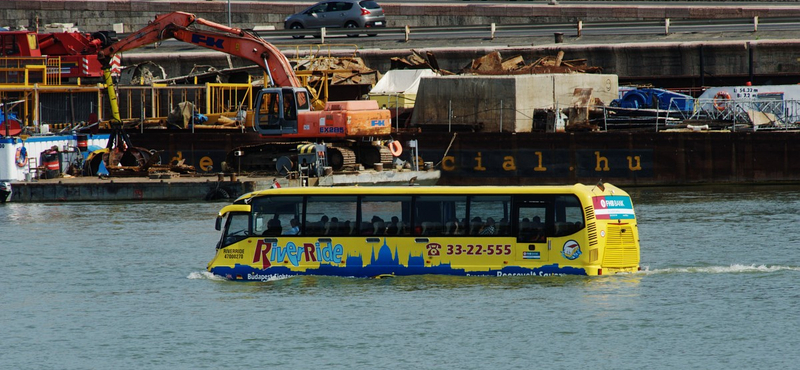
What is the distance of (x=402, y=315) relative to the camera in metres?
21.7

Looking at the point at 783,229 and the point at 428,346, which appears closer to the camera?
the point at 428,346

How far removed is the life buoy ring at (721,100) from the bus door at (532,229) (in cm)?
2484

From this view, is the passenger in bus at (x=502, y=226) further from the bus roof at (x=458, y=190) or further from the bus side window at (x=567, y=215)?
the bus side window at (x=567, y=215)

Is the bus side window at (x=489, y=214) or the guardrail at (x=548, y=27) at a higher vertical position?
the guardrail at (x=548, y=27)

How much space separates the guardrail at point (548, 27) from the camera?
186 feet

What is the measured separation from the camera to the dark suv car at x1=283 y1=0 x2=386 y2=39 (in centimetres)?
6525

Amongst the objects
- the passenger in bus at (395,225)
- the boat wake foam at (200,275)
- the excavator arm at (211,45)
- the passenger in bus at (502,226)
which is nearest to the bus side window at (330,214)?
the passenger in bus at (395,225)

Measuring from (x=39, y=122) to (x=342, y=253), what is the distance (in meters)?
31.6

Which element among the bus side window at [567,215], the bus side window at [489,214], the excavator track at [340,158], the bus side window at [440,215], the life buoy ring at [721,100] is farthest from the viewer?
the life buoy ring at [721,100]

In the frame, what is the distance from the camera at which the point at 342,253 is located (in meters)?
23.2

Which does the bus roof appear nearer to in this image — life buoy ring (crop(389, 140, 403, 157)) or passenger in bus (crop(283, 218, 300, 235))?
passenger in bus (crop(283, 218, 300, 235))

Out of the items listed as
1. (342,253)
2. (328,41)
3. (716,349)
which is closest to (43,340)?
(342,253)

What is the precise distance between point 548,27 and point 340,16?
41.6 ft

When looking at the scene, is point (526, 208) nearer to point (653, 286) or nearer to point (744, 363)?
point (653, 286)
